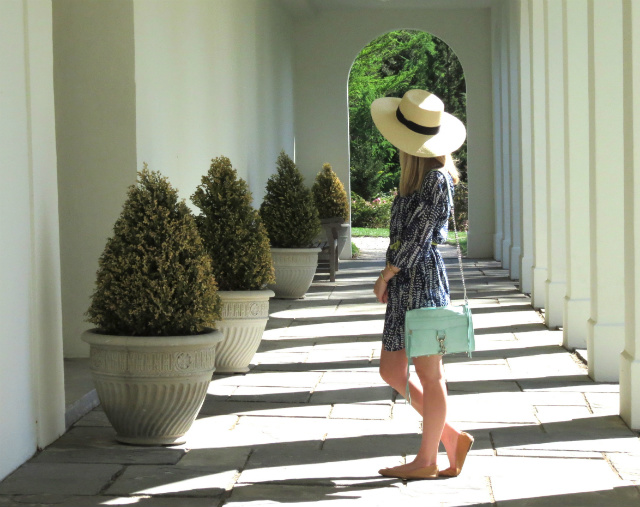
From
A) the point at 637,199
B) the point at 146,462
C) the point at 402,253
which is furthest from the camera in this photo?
the point at 637,199

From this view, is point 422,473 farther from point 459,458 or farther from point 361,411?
point 361,411

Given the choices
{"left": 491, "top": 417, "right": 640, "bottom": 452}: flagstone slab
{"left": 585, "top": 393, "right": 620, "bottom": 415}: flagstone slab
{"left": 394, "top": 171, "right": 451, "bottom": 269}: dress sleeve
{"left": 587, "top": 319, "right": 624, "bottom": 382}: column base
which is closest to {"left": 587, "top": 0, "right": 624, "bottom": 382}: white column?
{"left": 587, "top": 319, "right": 624, "bottom": 382}: column base

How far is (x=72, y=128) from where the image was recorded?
6.27 metres

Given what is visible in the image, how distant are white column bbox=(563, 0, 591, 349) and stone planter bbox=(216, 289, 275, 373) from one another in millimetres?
2688

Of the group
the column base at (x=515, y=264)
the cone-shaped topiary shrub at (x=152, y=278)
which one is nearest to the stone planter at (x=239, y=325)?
the cone-shaped topiary shrub at (x=152, y=278)

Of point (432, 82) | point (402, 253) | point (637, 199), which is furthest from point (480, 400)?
point (432, 82)

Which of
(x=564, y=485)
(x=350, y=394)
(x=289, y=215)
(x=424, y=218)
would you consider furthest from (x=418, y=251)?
(x=289, y=215)

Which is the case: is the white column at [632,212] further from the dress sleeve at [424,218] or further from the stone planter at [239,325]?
the stone planter at [239,325]

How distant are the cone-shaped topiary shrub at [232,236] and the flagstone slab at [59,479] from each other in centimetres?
234

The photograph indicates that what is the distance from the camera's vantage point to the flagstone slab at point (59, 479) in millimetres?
3955

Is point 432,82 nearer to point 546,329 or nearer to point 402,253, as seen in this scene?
point 546,329

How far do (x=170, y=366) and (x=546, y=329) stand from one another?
16.2 ft

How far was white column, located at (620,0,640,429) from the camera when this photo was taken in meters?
5.03

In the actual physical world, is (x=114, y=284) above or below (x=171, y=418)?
above
